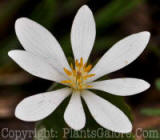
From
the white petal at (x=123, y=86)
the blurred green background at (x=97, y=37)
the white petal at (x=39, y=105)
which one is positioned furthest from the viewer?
the blurred green background at (x=97, y=37)

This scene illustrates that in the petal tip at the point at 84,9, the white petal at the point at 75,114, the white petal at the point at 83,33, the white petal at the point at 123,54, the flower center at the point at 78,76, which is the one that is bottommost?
the white petal at the point at 75,114

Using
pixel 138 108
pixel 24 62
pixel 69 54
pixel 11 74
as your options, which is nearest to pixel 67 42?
pixel 69 54

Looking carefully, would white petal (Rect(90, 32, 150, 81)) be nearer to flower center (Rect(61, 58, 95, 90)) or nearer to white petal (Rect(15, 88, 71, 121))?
flower center (Rect(61, 58, 95, 90))

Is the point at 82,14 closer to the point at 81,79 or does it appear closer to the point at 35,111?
the point at 81,79

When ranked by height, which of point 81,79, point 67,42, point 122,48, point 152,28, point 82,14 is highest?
point 152,28

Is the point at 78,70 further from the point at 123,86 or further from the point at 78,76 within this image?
the point at 123,86

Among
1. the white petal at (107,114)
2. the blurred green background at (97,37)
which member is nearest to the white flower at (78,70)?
the white petal at (107,114)

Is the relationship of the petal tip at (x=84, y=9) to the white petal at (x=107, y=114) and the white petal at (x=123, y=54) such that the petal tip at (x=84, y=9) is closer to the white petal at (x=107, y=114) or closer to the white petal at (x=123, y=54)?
the white petal at (x=123, y=54)
